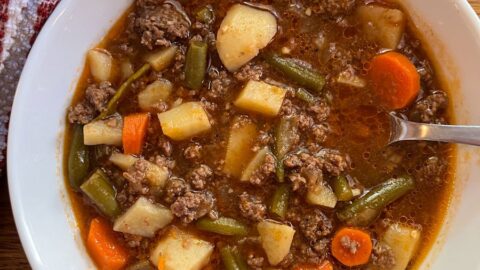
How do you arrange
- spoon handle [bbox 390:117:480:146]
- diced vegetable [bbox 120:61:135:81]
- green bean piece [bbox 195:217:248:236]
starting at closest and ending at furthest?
spoon handle [bbox 390:117:480:146] → green bean piece [bbox 195:217:248:236] → diced vegetable [bbox 120:61:135:81]

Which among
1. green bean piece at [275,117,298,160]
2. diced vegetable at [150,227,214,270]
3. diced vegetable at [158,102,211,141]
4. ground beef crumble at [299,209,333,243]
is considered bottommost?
diced vegetable at [150,227,214,270]

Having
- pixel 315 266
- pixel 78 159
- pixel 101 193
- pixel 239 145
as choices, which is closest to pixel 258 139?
pixel 239 145

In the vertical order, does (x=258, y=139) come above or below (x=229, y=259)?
above

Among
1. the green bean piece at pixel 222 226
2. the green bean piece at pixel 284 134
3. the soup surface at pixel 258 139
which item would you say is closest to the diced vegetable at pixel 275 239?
the soup surface at pixel 258 139

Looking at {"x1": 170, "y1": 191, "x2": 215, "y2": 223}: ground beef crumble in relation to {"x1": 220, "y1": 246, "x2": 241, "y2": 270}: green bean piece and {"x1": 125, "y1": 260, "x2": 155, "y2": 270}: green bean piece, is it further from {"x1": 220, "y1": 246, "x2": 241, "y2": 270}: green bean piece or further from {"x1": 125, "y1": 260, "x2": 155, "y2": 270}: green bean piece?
{"x1": 125, "y1": 260, "x2": 155, "y2": 270}: green bean piece

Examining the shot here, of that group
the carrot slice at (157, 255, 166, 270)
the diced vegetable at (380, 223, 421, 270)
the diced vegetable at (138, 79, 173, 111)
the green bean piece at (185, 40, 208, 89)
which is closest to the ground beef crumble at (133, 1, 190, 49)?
the green bean piece at (185, 40, 208, 89)

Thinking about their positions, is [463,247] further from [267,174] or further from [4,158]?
[4,158]

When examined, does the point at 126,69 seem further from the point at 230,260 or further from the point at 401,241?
the point at 401,241
